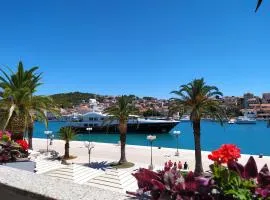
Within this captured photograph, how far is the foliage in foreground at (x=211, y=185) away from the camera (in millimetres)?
1845

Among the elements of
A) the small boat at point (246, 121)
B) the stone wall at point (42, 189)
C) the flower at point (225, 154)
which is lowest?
the stone wall at point (42, 189)

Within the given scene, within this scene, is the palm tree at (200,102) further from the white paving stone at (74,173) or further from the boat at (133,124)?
the boat at (133,124)

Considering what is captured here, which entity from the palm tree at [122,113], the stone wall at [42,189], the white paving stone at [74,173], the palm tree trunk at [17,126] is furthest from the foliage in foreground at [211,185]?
the palm tree at [122,113]

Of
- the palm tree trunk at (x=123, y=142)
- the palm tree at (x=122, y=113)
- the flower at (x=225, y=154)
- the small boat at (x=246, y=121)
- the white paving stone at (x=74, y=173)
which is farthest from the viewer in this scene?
the small boat at (x=246, y=121)

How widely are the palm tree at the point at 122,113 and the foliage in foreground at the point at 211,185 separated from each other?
37000 millimetres

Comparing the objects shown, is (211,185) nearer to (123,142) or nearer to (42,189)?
(42,189)

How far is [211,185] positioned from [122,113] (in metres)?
37.5

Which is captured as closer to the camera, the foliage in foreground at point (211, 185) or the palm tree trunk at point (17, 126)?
the foliage in foreground at point (211, 185)

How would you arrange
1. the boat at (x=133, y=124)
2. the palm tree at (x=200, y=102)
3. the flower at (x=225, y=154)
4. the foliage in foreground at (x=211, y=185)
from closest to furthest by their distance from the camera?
Answer: the foliage in foreground at (x=211, y=185), the flower at (x=225, y=154), the palm tree at (x=200, y=102), the boat at (x=133, y=124)

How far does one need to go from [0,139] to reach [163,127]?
109 m

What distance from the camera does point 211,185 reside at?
191cm

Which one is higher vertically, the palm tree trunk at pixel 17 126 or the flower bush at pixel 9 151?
the palm tree trunk at pixel 17 126

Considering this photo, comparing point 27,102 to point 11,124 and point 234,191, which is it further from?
point 234,191

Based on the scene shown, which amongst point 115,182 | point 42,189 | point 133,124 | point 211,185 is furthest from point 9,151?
point 133,124
